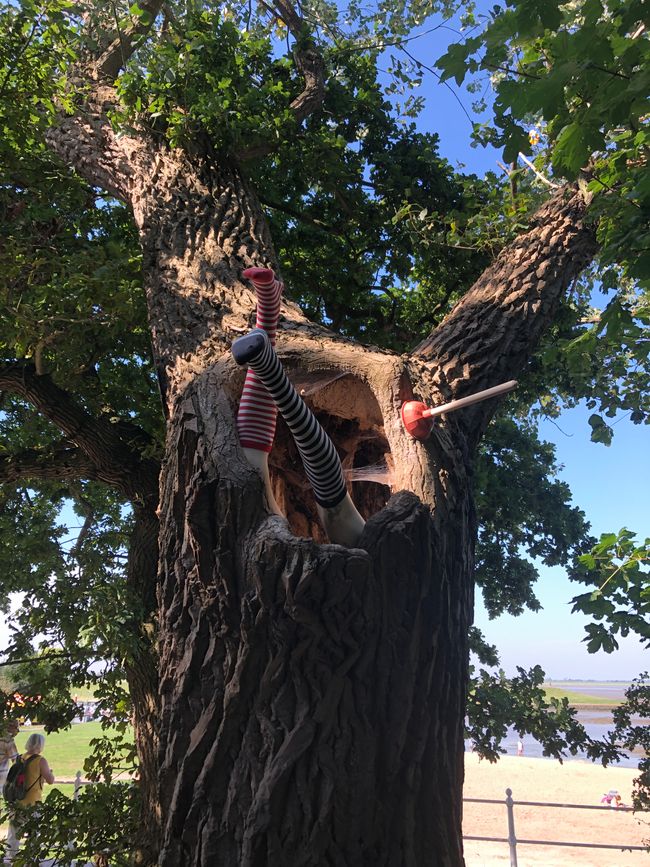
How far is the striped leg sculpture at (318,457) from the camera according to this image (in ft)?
7.05

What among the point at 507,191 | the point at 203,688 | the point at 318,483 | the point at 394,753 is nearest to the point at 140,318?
the point at 507,191

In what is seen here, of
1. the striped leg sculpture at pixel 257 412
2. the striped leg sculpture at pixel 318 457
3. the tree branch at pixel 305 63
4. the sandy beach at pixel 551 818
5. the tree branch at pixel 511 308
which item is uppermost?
the tree branch at pixel 305 63

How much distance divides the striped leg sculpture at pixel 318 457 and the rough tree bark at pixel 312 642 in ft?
0.40

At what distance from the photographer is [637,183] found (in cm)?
251

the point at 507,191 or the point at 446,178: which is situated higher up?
the point at 446,178

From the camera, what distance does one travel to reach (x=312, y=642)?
193 cm

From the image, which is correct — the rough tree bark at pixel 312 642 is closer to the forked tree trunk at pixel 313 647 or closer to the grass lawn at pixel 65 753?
the forked tree trunk at pixel 313 647

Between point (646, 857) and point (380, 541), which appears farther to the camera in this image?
point (646, 857)

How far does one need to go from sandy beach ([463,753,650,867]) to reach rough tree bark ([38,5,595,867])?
17.6 ft

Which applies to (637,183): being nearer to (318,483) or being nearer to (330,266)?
(318,483)

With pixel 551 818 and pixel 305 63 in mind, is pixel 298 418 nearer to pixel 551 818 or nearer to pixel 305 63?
pixel 305 63

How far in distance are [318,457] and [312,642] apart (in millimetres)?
672

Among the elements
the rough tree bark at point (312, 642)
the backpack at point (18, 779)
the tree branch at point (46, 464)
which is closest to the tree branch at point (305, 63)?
the rough tree bark at point (312, 642)

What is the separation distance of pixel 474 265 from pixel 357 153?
2051 millimetres
